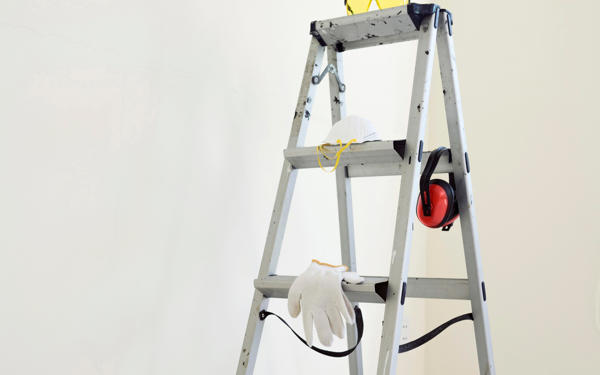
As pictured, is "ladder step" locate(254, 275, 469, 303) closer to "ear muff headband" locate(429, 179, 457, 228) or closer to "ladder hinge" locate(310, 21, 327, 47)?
"ear muff headband" locate(429, 179, 457, 228)

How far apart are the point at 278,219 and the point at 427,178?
14.9 inches

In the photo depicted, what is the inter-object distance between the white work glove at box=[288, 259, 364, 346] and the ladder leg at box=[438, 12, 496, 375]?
0.43 meters

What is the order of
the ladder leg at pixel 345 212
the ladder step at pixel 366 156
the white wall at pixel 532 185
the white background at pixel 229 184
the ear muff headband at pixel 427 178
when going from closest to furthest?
the white background at pixel 229 184 → the ladder step at pixel 366 156 → the ear muff headband at pixel 427 178 → the ladder leg at pixel 345 212 → the white wall at pixel 532 185

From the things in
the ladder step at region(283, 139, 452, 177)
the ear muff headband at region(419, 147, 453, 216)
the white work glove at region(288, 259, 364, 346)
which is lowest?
the white work glove at region(288, 259, 364, 346)

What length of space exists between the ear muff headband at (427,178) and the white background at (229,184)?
479mm

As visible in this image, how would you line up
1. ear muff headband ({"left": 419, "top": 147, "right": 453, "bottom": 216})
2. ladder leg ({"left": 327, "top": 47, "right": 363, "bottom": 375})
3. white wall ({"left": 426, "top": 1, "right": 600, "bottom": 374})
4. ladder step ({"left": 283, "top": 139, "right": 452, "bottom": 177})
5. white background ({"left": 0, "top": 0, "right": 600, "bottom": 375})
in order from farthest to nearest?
1. white wall ({"left": 426, "top": 1, "right": 600, "bottom": 374})
2. ladder leg ({"left": 327, "top": 47, "right": 363, "bottom": 375})
3. ear muff headband ({"left": 419, "top": 147, "right": 453, "bottom": 216})
4. ladder step ({"left": 283, "top": 139, "right": 452, "bottom": 177})
5. white background ({"left": 0, "top": 0, "right": 600, "bottom": 375})

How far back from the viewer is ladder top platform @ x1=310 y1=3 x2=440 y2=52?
1292mm

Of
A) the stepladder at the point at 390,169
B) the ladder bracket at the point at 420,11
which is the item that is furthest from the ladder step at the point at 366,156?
the ladder bracket at the point at 420,11

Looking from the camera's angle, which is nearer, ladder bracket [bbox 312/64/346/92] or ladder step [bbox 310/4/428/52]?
ladder step [bbox 310/4/428/52]

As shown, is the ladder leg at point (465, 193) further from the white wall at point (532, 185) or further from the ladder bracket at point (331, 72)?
the white wall at point (532, 185)

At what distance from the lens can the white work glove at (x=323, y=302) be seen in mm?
1125

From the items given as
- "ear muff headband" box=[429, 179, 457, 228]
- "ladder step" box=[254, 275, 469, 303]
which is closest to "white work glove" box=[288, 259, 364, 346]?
"ladder step" box=[254, 275, 469, 303]

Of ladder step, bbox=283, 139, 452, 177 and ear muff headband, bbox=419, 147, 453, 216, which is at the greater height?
ear muff headband, bbox=419, 147, 453, 216

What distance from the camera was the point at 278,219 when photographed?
1327 millimetres
